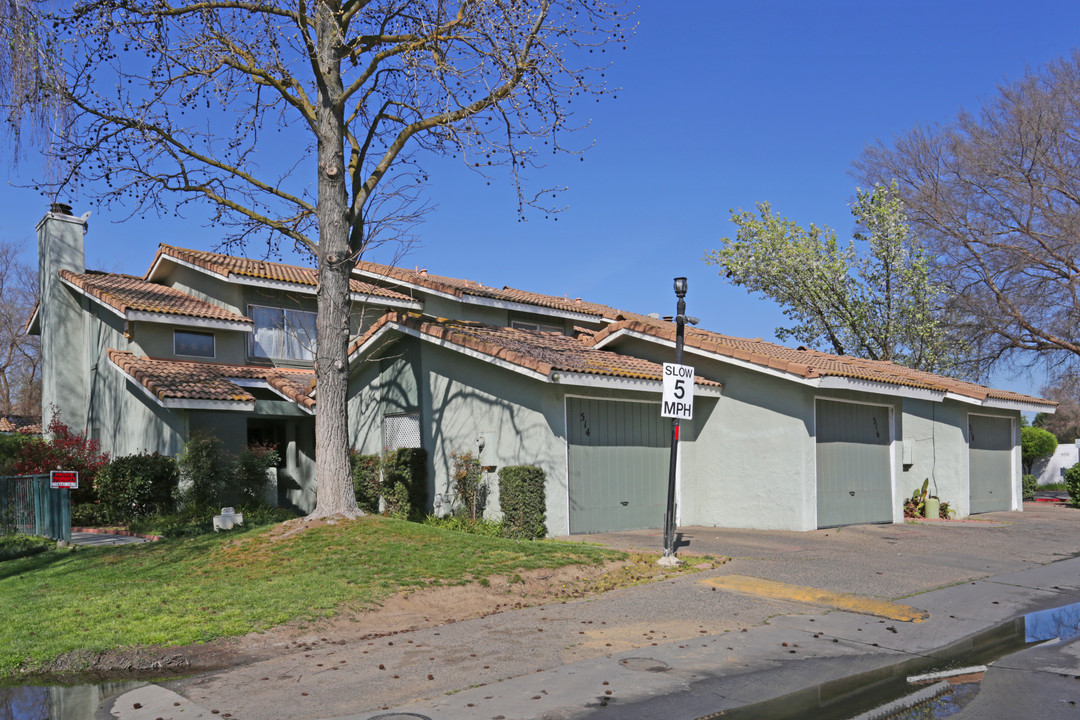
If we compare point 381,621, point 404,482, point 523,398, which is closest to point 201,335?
point 404,482

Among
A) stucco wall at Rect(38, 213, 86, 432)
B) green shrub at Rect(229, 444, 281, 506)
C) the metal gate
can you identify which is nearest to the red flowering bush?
green shrub at Rect(229, 444, 281, 506)

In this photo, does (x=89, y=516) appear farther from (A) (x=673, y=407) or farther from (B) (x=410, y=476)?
(A) (x=673, y=407)

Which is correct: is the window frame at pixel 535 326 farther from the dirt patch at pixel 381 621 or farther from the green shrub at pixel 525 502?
the dirt patch at pixel 381 621

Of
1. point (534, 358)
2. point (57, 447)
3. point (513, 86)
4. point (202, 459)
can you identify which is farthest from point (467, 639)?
point (57, 447)

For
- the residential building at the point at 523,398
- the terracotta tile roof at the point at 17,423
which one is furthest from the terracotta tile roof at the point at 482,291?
the terracotta tile roof at the point at 17,423

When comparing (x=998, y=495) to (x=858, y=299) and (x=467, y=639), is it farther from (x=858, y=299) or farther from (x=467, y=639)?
(x=467, y=639)

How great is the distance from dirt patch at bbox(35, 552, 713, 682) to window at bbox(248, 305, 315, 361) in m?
12.3

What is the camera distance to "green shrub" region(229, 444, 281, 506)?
1933 centimetres

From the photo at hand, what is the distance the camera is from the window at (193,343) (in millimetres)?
22484

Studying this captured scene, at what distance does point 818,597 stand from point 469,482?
7.53 meters

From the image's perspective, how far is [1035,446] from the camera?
4041 centimetres

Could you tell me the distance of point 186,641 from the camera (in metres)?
7.96

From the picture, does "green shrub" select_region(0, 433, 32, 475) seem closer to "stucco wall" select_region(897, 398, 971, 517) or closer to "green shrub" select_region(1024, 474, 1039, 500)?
"stucco wall" select_region(897, 398, 971, 517)

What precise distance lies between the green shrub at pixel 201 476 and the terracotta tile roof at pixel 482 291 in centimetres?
572
